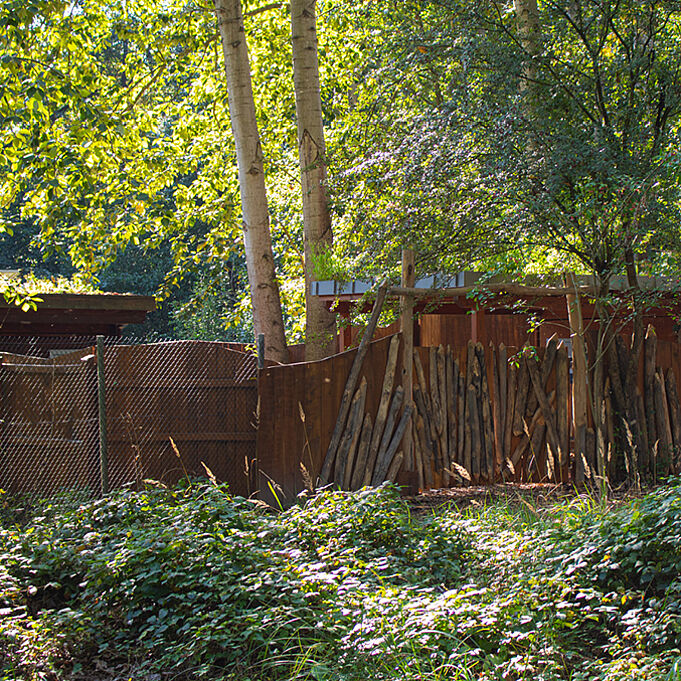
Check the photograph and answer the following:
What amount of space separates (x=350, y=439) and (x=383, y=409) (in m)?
0.43

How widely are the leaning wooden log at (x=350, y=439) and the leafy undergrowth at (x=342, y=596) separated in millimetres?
1948

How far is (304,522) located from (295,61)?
6108 mm

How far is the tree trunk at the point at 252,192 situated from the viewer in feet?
30.4

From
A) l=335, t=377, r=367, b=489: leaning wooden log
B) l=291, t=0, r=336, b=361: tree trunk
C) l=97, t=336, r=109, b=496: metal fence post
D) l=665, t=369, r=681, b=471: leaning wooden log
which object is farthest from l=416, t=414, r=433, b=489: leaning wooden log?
l=97, t=336, r=109, b=496: metal fence post

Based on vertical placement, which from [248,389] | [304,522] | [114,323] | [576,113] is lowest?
[304,522]

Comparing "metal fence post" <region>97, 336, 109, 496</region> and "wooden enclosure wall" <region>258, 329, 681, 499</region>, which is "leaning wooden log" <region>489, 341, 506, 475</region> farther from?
"metal fence post" <region>97, 336, 109, 496</region>

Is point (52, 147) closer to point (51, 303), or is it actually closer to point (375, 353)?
point (51, 303)

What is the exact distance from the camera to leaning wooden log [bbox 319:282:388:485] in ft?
25.3

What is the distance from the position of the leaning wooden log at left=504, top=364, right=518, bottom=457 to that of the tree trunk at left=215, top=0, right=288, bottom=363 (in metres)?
2.55

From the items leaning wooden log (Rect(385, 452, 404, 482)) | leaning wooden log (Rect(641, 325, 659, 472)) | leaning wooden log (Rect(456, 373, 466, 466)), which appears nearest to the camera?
leaning wooden log (Rect(385, 452, 404, 482))

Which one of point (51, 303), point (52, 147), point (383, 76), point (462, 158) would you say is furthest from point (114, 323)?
point (462, 158)

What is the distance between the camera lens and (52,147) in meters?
8.55

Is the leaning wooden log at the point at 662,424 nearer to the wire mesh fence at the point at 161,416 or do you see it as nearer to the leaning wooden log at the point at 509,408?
the leaning wooden log at the point at 509,408

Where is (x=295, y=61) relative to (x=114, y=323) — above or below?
above
